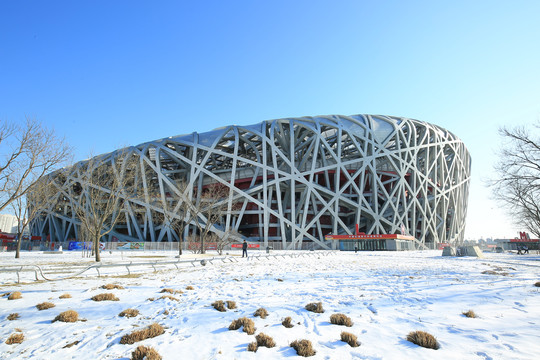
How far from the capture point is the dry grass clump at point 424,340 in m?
4.34

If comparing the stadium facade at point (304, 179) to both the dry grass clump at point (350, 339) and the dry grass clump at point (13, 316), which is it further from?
the dry grass clump at point (350, 339)

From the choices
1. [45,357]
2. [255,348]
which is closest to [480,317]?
[255,348]

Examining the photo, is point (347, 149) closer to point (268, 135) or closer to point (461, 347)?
point (268, 135)

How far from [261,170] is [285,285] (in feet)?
116

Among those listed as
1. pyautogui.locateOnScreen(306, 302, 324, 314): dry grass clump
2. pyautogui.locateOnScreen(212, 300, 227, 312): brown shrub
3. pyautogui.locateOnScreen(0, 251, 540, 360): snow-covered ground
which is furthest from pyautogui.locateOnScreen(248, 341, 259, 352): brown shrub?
pyautogui.locateOnScreen(306, 302, 324, 314): dry grass clump

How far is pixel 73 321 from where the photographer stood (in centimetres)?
556

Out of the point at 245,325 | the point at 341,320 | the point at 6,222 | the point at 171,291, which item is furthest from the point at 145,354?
the point at 6,222

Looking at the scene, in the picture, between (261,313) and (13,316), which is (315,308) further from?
(13,316)

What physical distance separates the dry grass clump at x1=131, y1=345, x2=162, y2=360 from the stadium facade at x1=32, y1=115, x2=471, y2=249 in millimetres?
34460

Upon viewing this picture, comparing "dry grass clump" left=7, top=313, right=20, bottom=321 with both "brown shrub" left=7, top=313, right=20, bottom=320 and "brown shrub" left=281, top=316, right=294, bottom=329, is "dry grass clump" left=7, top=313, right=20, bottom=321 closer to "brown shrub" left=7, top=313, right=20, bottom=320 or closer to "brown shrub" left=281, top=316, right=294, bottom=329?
"brown shrub" left=7, top=313, right=20, bottom=320

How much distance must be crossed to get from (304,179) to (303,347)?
37.8m

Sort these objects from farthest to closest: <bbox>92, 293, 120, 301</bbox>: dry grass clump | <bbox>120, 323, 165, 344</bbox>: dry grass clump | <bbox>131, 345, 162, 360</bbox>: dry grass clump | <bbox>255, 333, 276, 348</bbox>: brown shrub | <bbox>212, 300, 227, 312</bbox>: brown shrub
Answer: <bbox>92, 293, 120, 301</bbox>: dry grass clump → <bbox>212, 300, 227, 312</bbox>: brown shrub → <bbox>120, 323, 165, 344</bbox>: dry grass clump → <bbox>255, 333, 276, 348</bbox>: brown shrub → <bbox>131, 345, 162, 360</bbox>: dry grass clump

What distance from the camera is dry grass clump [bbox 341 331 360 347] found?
14.8 ft

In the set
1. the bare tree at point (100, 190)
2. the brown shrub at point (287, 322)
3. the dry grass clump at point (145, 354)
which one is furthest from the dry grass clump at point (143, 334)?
the bare tree at point (100, 190)
